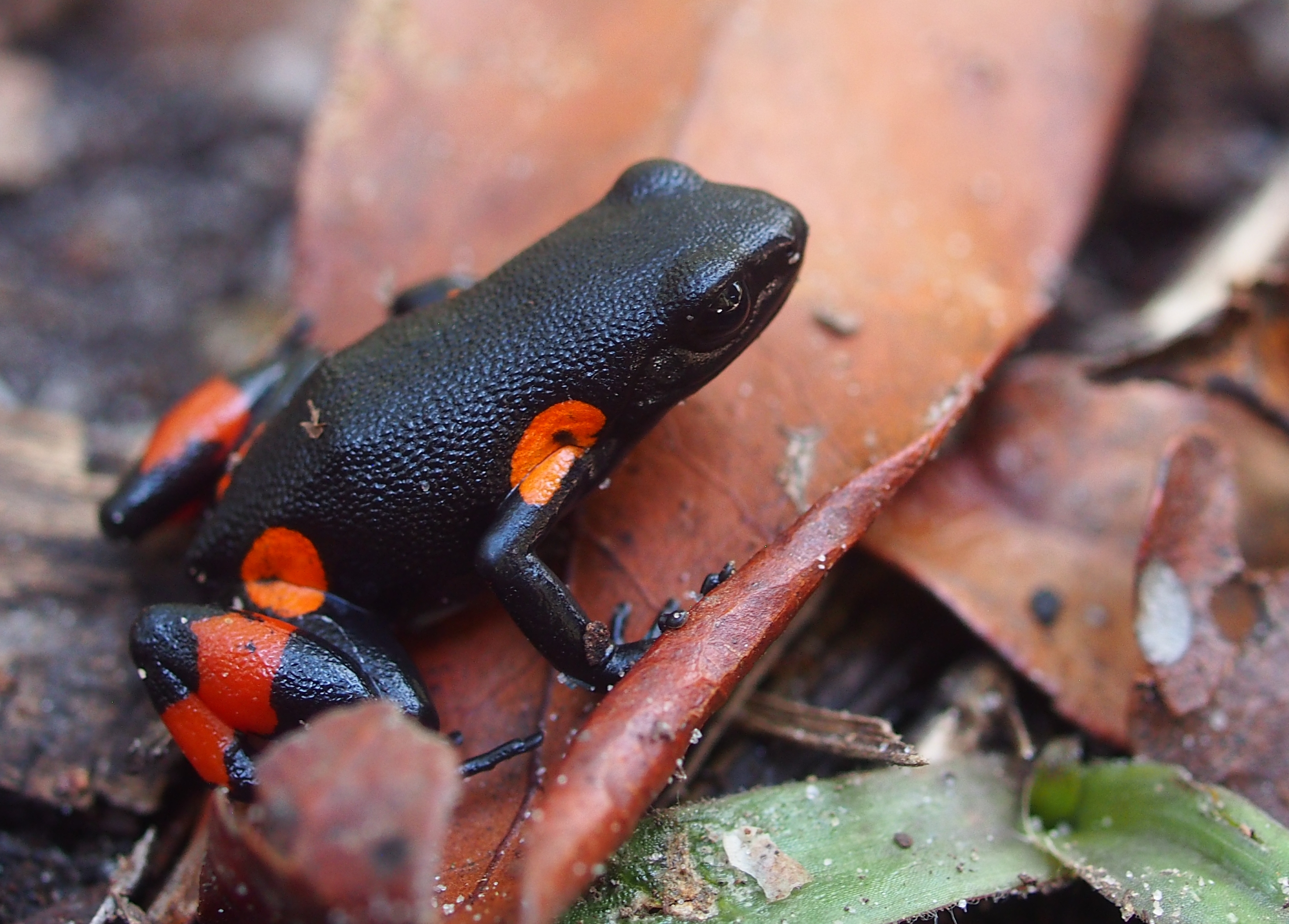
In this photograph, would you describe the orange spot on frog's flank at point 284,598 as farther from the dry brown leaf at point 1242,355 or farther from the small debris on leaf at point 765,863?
the dry brown leaf at point 1242,355

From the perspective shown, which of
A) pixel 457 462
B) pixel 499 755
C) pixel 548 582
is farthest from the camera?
pixel 457 462

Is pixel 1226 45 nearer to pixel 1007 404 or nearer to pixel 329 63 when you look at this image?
pixel 1007 404

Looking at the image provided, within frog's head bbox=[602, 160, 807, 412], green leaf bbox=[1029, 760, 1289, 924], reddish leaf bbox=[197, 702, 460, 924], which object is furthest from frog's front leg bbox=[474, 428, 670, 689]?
green leaf bbox=[1029, 760, 1289, 924]

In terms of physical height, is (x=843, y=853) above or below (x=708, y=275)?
below

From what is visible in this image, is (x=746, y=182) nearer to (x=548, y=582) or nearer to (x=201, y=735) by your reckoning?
(x=548, y=582)

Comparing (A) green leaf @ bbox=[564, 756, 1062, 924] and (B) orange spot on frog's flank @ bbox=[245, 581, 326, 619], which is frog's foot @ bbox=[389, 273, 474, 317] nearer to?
(B) orange spot on frog's flank @ bbox=[245, 581, 326, 619]

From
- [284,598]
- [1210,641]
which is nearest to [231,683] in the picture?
[284,598]
